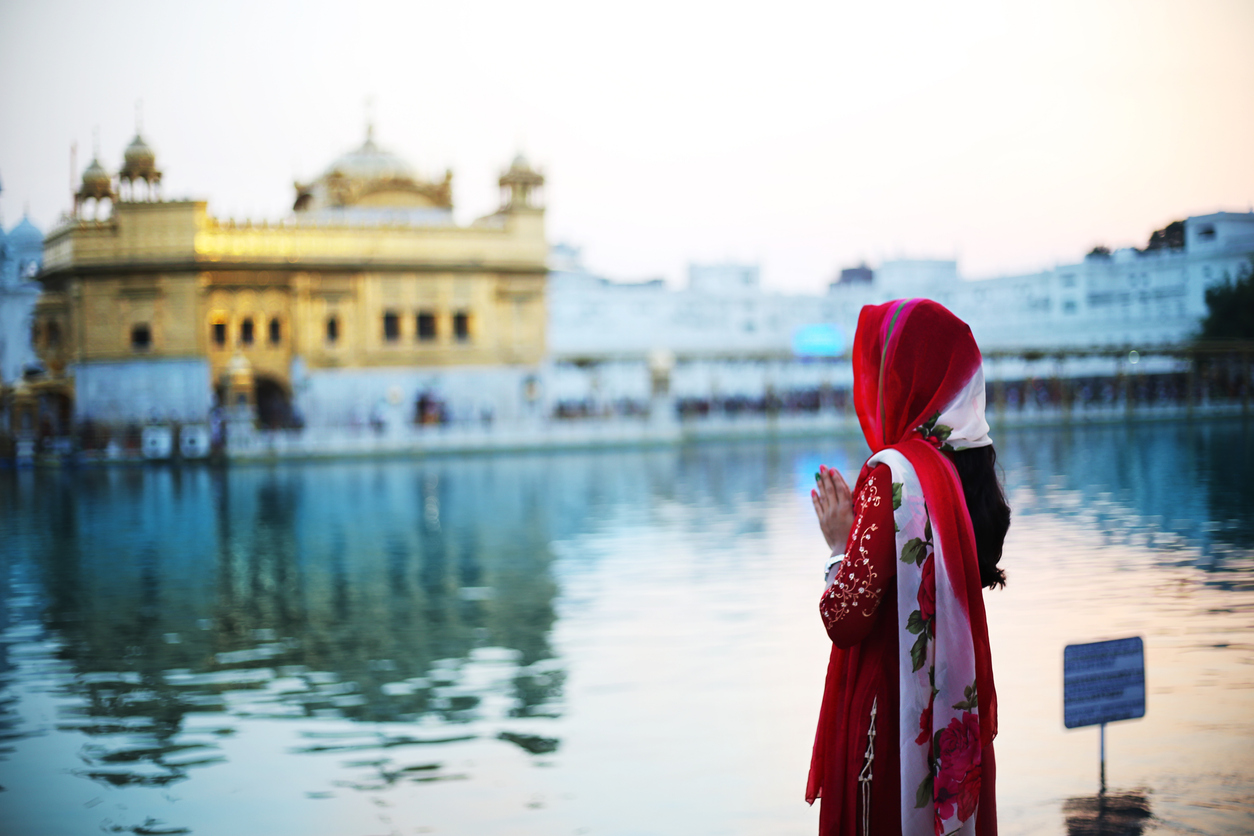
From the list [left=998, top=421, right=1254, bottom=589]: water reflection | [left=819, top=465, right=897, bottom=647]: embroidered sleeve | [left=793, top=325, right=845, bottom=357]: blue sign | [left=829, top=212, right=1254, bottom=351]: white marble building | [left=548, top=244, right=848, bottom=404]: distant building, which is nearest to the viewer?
[left=819, top=465, right=897, bottom=647]: embroidered sleeve

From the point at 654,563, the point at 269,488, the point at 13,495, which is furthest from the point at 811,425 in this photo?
the point at 654,563

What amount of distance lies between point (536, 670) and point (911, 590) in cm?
417

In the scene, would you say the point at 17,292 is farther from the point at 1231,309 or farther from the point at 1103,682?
the point at 1103,682

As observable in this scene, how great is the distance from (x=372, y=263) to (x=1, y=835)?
29.9m

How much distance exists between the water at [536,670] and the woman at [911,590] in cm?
149

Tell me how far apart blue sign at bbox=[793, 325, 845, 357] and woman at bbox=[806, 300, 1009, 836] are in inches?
1856

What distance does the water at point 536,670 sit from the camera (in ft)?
14.0

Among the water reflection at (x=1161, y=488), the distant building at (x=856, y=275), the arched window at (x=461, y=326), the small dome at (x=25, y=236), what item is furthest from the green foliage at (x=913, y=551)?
the distant building at (x=856, y=275)

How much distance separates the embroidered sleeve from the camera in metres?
2.39

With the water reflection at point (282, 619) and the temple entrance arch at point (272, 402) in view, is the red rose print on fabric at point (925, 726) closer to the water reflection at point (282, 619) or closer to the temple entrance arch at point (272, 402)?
the water reflection at point (282, 619)

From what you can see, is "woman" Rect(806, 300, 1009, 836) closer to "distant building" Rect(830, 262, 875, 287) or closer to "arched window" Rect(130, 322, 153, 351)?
"arched window" Rect(130, 322, 153, 351)

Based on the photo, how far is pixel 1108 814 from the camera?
150 inches

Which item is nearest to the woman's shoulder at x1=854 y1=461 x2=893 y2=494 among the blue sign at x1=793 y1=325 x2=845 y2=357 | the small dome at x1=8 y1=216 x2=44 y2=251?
the small dome at x1=8 y1=216 x2=44 y2=251

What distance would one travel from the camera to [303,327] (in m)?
32.7
